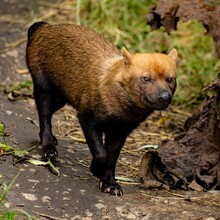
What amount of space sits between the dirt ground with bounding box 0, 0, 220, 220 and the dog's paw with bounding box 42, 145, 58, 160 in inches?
3.2

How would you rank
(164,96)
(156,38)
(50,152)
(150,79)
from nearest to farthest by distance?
(164,96), (150,79), (50,152), (156,38)

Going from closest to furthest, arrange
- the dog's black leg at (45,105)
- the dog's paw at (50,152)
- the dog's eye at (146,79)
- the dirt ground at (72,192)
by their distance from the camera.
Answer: the dirt ground at (72,192), the dog's eye at (146,79), the dog's paw at (50,152), the dog's black leg at (45,105)

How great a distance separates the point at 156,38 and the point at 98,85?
3.38 meters

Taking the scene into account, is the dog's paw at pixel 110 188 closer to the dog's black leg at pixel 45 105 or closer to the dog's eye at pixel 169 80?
the dog's black leg at pixel 45 105

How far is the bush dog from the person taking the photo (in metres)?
6.29

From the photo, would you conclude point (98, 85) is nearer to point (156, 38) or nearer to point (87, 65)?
point (87, 65)

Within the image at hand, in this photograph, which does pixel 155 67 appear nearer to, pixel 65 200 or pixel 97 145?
pixel 97 145

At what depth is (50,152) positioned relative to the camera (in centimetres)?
702

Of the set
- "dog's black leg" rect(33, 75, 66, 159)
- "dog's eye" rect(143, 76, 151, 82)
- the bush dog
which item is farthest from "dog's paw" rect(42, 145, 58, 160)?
"dog's eye" rect(143, 76, 151, 82)

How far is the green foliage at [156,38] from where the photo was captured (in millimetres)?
10039

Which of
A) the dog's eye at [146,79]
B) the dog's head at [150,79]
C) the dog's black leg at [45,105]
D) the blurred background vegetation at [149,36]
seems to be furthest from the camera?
the blurred background vegetation at [149,36]

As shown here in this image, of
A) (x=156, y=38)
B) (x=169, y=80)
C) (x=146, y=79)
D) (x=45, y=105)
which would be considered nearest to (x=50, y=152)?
(x=45, y=105)

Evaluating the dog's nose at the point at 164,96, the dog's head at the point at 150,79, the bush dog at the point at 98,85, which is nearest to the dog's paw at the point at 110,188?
the bush dog at the point at 98,85

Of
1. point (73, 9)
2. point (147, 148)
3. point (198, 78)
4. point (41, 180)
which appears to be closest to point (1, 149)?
point (41, 180)
